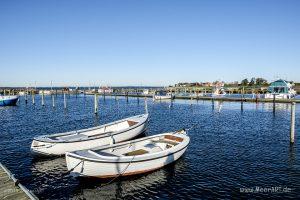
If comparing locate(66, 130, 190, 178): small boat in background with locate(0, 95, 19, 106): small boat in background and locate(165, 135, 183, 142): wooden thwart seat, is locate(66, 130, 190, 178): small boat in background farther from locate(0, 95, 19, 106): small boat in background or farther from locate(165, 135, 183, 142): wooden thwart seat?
locate(0, 95, 19, 106): small boat in background

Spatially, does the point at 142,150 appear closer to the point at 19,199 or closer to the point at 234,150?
the point at 234,150

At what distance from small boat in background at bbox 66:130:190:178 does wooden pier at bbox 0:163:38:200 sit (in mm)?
3103

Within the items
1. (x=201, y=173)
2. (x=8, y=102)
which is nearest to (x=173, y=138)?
(x=201, y=173)

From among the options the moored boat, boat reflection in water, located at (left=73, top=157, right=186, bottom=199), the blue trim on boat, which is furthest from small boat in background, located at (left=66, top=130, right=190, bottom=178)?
the blue trim on boat

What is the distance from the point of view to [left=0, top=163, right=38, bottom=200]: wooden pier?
1274cm

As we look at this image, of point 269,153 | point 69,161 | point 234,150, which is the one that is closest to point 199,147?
point 234,150

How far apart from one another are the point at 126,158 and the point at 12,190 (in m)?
6.52

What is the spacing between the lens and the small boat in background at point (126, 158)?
1652 cm

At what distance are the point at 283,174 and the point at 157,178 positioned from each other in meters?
8.25

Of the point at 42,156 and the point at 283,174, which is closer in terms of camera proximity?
the point at 283,174

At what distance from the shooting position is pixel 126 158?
57.4ft

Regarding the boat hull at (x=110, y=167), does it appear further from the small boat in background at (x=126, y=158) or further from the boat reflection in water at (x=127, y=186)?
the boat reflection in water at (x=127, y=186)

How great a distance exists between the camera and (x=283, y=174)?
60.6ft

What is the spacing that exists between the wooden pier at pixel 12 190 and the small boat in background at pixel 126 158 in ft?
10.2
